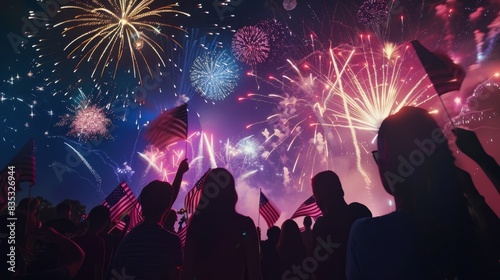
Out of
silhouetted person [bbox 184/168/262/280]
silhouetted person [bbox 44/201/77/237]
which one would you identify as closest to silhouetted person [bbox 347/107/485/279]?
silhouetted person [bbox 184/168/262/280]

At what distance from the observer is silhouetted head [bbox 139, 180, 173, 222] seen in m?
3.66

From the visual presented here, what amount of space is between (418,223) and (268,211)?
38.1 ft

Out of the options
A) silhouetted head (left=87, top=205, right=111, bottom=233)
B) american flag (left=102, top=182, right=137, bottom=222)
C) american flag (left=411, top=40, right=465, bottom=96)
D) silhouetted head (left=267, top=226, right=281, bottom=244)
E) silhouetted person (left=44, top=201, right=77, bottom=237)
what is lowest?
silhouetted head (left=267, top=226, right=281, bottom=244)

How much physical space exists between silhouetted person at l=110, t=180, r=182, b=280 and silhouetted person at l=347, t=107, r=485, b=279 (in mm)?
2180

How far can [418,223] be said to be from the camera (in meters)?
1.82

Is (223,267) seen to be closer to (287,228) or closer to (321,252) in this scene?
(321,252)

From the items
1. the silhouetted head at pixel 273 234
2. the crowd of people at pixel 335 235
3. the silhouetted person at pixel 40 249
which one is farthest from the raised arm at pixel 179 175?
the silhouetted head at pixel 273 234

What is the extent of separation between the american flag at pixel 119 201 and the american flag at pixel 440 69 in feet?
34.0

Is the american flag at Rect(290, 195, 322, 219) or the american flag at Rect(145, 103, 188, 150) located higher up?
the american flag at Rect(145, 103, 188, 150)

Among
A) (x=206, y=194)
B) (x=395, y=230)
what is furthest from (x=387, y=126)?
(x=206, y=194)

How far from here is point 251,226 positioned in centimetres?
367

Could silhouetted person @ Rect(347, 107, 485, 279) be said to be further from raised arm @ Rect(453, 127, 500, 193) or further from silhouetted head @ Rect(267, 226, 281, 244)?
silhouetted head @ Rect(267, 226, 281, 244)

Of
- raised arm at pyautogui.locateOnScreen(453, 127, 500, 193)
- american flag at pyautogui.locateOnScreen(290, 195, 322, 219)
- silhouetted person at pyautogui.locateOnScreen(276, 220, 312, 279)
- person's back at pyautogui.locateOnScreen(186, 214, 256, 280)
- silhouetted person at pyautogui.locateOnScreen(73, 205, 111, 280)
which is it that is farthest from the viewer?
american flag at pyautogui.locateOnScreen(290, 195, 322, 219)

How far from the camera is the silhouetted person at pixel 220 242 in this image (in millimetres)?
3494
